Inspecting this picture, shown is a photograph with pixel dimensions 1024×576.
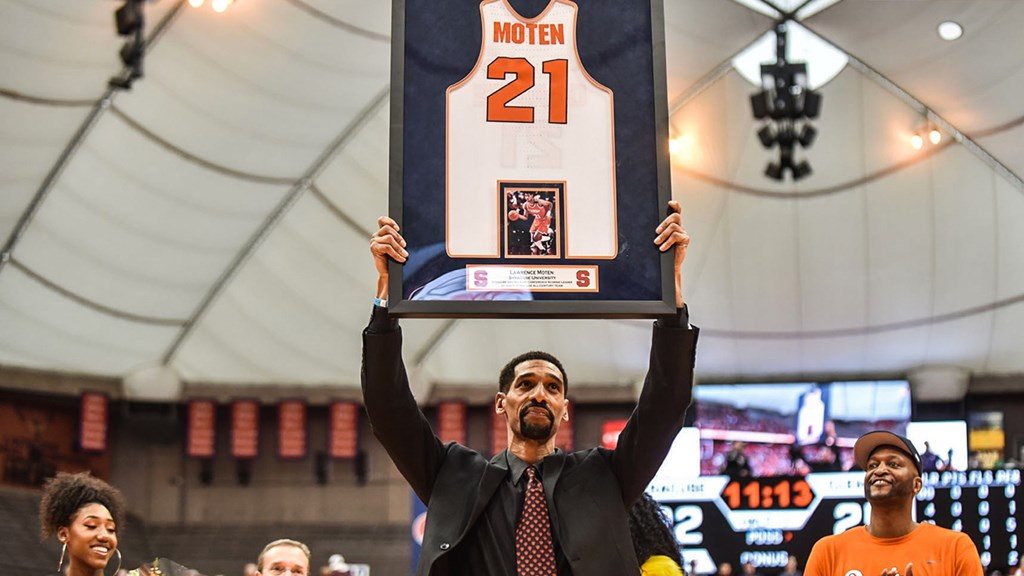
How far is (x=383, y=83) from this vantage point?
18.5 m

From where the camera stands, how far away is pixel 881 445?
471 cm

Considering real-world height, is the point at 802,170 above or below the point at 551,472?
above

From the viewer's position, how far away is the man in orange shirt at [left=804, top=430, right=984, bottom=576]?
4391 mm

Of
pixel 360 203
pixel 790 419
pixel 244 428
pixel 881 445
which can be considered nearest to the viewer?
pixel 881 445

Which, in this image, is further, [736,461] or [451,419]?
[451,419]

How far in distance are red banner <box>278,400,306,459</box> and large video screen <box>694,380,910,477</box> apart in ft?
22.3

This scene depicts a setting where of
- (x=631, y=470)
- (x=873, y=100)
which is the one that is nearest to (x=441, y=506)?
(x=631, y=470)

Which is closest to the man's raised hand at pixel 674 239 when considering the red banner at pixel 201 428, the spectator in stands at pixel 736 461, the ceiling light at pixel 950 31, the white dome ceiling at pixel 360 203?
the white dome ceiling at pixel 360 203

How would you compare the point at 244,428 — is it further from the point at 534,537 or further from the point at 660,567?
the point at 534,537

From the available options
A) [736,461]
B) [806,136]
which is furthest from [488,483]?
[736,461]

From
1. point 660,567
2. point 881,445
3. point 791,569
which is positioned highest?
point 881,445

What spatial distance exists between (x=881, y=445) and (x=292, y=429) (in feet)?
64.0

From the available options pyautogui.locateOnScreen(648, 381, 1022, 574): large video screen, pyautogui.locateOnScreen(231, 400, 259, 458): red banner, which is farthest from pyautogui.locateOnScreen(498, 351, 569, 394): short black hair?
pyautogui.locateOnScreen(231, 400, 259, 458): red banner

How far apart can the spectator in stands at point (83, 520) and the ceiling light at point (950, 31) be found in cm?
1483
